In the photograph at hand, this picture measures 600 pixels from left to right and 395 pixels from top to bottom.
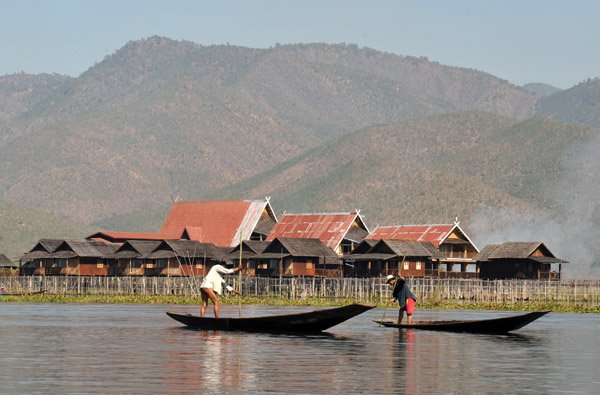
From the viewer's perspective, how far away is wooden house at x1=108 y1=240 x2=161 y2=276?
8588 centimetres

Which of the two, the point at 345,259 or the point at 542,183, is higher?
the point at 542,183

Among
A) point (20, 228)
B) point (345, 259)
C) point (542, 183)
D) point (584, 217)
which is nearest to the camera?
point (345, 259)

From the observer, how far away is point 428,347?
27.2 meters

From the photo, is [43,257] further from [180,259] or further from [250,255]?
[250,255]

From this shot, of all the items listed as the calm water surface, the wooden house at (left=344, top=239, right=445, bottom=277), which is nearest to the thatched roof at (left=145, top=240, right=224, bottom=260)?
the wooden house at (left=344, top=239, right=445, bottom=277)

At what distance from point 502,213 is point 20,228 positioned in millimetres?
75298

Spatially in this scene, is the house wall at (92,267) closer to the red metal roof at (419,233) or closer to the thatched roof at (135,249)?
the thatched roof at (135,249)

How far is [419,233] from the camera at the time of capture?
94438 millimetres

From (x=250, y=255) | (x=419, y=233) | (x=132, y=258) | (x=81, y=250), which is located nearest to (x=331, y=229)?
(x=419, y=233)

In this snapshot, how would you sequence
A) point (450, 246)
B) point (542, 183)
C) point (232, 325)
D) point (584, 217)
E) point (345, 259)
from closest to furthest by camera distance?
1. point (232, 325)
2. point (345, 259)
3. point (450, 246)
4. point (584, 217)
5. point (542, 183)

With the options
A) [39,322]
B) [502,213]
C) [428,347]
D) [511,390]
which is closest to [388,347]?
[428,347]

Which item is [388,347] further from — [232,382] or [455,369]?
[232,382]

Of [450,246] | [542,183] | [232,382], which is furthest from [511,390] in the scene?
[542,183]

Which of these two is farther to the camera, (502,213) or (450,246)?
(502,213)
